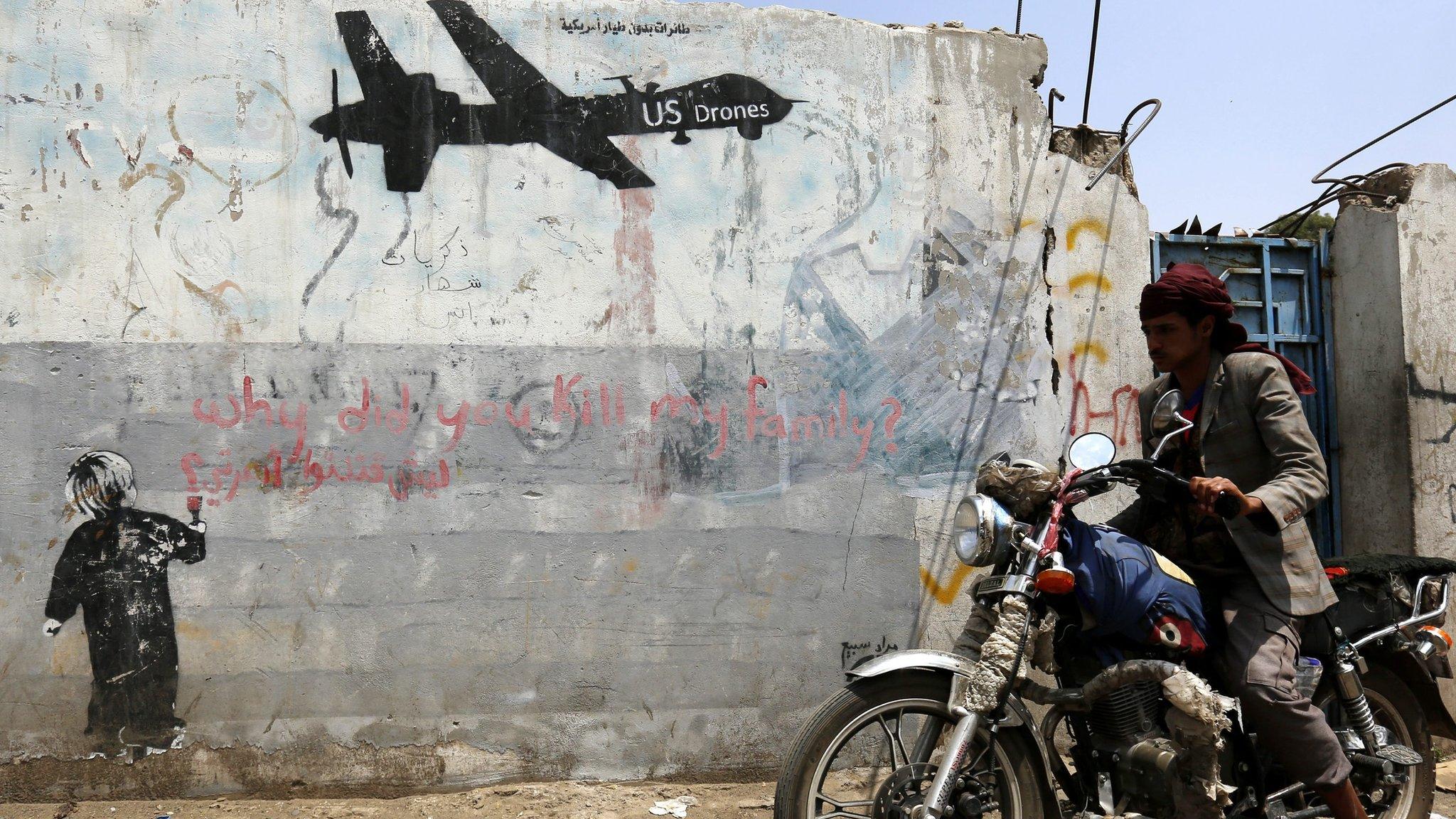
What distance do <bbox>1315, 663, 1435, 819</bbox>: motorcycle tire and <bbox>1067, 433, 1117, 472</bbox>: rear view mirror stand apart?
4.29 ft

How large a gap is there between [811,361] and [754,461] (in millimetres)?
472

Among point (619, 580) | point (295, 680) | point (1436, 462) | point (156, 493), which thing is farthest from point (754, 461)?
point (1436, 462)

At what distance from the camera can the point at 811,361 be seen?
4.00 metres

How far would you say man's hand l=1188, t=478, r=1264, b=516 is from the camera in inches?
96.2

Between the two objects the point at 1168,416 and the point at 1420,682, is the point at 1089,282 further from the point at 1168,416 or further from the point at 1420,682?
the point at 1420,682

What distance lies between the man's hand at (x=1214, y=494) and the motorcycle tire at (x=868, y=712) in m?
0.75

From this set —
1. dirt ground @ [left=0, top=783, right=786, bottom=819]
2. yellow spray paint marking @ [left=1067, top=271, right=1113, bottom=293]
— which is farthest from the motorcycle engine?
yellow spray paint marking @ [left=1067, top=271, right=1113, bottom=293]

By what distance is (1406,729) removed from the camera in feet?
10.2

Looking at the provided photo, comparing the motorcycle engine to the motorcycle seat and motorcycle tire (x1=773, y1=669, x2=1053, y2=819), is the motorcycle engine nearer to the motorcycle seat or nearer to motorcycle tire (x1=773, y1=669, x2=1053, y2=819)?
motorcycle tire (x1=773, y1=669, x2=1053, y2=819)

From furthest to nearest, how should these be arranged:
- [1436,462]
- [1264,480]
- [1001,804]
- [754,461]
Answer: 1. [1436,462]
2. [754,461]
3. [1264,480]
4. [1001,804]

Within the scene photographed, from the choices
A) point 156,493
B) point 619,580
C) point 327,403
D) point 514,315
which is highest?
point 514,315

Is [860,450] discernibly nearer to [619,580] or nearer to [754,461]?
[754,461]

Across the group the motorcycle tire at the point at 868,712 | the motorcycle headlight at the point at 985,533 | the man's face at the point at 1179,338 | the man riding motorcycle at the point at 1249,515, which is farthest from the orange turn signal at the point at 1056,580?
the man's face at the point at 1179,338

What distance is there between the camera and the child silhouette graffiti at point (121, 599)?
11.9 ft
